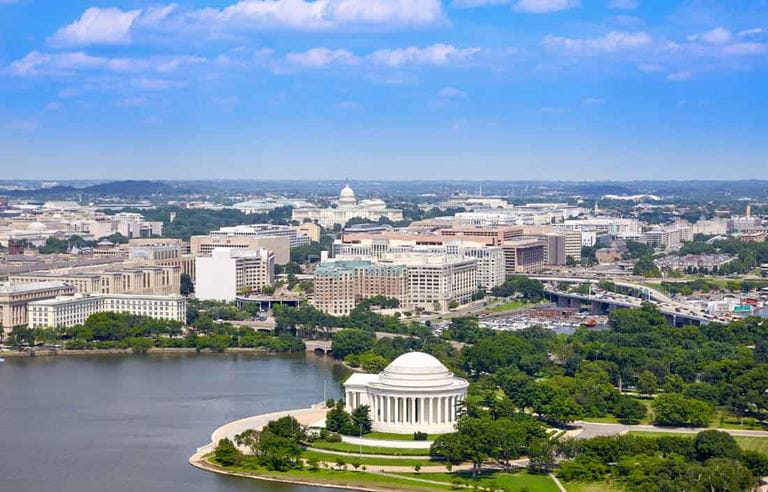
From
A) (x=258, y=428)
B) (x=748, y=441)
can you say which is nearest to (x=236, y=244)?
(x=258, y=428)

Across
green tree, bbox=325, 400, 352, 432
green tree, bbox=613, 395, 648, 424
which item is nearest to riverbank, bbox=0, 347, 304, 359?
green tree, bbox=325, 400, 352, 432

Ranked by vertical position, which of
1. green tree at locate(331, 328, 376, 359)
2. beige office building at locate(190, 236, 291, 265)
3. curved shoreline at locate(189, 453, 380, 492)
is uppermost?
beige office building at locate(190, 236, 291, 265)

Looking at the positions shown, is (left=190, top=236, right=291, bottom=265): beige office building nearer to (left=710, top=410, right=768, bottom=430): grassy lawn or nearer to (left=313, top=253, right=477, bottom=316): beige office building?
(left=313, top=253, right=477, bottom=316): beige office building

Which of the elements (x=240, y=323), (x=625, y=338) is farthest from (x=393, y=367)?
(x=240, y=323)

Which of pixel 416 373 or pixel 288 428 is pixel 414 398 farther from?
pixel 288 428

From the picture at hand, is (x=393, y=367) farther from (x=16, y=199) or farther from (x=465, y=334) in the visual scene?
(x=16, y=199)

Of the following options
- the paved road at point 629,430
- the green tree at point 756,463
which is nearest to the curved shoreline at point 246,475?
the paved road at point 629,430
